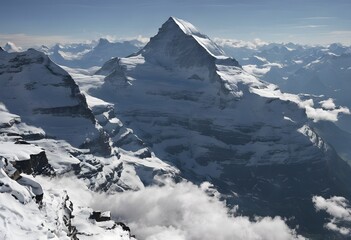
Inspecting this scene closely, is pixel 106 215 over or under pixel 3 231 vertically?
under

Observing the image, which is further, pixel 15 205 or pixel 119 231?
pixel 119 231

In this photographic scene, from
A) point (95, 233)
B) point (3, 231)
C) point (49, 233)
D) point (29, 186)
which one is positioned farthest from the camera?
point (95, 233)

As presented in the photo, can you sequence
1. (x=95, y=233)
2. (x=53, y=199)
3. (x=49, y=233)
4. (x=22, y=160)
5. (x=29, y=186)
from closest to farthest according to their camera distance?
(x=49, y=233) < (x=29, y=186) < (x=53, y=199) < (x=95, y=233) < (x=22, y=160)

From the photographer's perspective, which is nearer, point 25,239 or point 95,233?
point 25,239

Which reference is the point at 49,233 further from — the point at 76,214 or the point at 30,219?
the point at 76,214

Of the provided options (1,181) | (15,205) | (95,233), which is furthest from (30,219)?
(95,233)

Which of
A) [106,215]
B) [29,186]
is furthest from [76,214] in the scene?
[29,186]

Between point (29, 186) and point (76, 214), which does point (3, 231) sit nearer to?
point (29, 186)

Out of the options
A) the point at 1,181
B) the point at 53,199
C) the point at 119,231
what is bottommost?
the point at 119,231

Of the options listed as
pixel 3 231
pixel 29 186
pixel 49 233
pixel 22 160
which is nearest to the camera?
pixel 3 231
